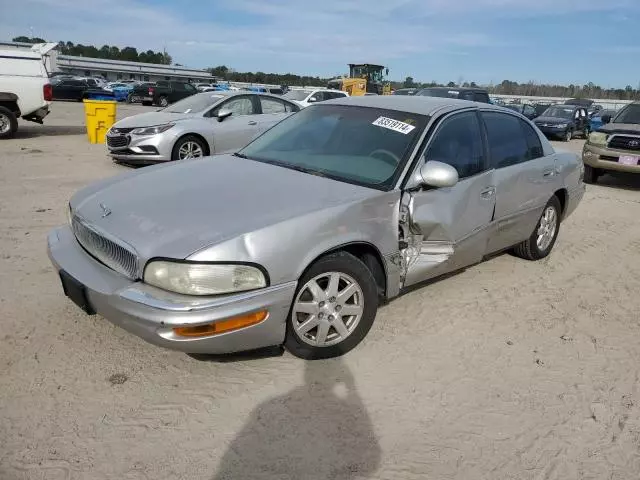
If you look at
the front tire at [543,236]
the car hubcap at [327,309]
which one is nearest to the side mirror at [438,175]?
the car hubcap at [327,309]

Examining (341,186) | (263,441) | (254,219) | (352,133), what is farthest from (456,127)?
(263,441)

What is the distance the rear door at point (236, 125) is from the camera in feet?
30.5

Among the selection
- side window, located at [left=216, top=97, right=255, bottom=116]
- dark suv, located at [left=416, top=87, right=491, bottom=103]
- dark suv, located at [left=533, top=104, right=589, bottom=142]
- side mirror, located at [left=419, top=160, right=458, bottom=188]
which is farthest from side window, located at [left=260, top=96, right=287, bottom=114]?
dark suv, located at [left=533, top=104, right=589, bottom=142]

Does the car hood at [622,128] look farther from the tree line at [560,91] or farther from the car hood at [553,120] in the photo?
the tree line at [560,91]

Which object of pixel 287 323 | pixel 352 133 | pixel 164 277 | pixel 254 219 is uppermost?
pixel 352 133

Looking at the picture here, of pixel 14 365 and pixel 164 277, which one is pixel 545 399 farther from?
pixel 14 365

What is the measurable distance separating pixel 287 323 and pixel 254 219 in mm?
622

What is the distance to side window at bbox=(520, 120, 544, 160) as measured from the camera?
16.1ft

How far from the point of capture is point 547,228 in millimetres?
5320

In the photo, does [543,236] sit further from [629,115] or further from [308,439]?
[629,115]

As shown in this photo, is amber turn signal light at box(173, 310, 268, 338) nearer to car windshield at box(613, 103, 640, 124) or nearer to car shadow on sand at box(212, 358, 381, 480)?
car shadow on sand at box(212, 358, 381, 480)

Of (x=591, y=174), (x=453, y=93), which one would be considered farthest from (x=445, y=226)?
(x=453, y=93)

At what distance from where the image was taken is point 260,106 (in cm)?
1013

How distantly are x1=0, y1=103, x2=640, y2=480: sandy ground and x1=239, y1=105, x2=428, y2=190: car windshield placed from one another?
1098 millimetres
